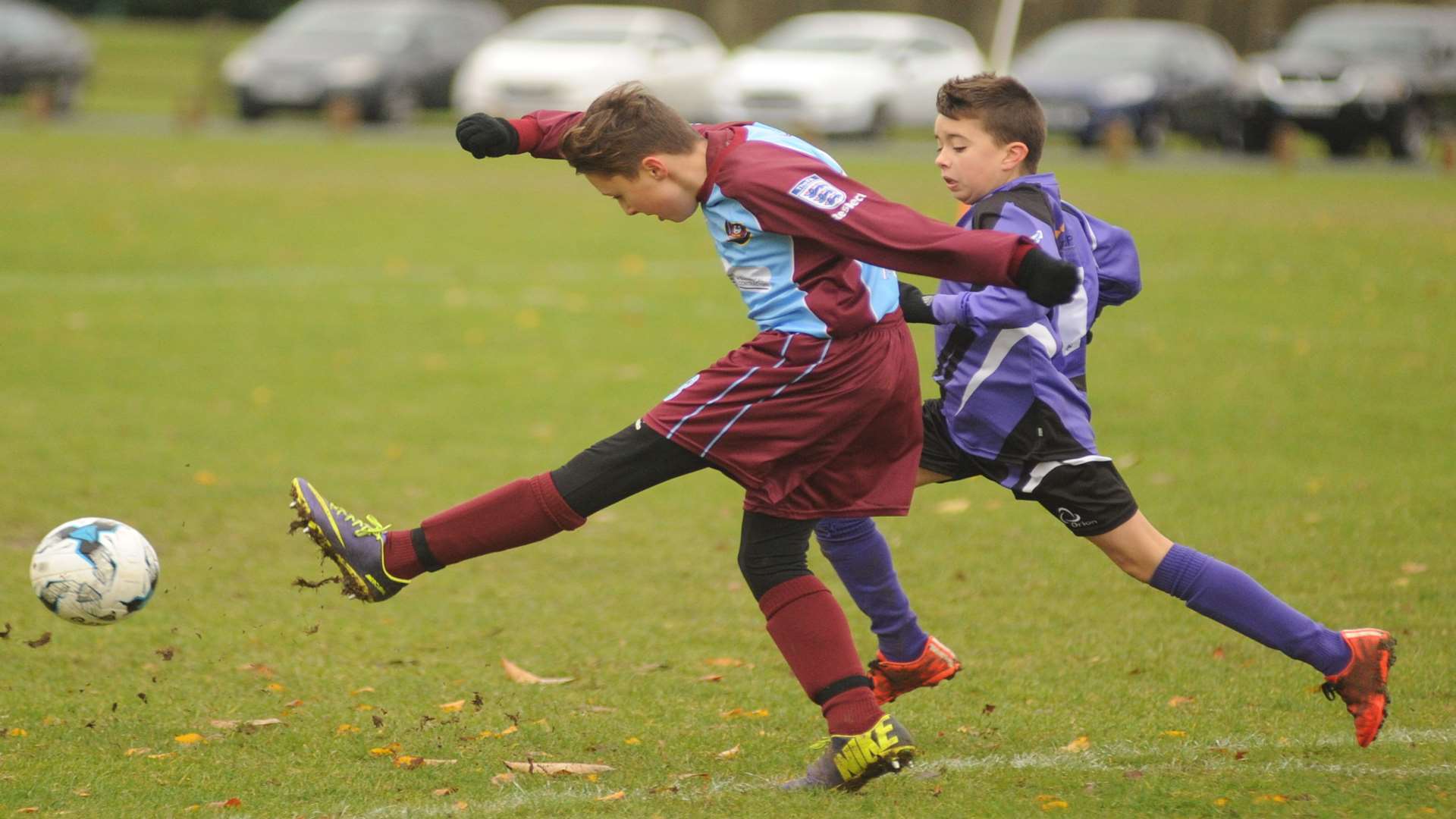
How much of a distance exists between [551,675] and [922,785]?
4.51 ft

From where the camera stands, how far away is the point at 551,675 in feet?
16.0

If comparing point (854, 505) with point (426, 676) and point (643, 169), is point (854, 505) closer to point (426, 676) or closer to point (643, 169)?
point (643, 169)

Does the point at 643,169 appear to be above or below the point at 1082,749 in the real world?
above

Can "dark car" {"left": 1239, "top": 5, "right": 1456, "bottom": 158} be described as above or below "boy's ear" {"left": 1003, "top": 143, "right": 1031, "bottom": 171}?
below

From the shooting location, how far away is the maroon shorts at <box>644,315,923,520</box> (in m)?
3.78

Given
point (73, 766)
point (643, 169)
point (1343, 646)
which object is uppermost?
point (643, 169)

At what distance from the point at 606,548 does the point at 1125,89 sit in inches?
773

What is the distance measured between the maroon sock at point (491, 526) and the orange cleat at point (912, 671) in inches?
39.5

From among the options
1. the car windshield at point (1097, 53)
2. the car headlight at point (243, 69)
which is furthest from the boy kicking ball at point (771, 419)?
the car headlight at point (243, 69)

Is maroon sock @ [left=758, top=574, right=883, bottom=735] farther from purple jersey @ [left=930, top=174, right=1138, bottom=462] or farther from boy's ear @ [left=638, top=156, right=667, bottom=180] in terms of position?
boy's ear @ [left=638, top=156, right=667, bottom=180]

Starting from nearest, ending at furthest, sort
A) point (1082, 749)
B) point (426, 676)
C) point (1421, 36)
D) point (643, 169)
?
point (643, 169), point (1082, 749), point (426, 676), point (1421, 36)

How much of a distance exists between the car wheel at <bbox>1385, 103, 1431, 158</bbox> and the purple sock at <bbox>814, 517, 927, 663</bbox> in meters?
22.1

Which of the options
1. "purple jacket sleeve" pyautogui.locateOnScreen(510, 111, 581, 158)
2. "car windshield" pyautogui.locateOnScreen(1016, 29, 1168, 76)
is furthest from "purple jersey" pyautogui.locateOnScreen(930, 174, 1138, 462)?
"car windshield" pyautogui.locateOnScreen(1016, 29, 1168, 76)

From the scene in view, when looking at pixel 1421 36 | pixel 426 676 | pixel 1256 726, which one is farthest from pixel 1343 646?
pixel 1421 36
